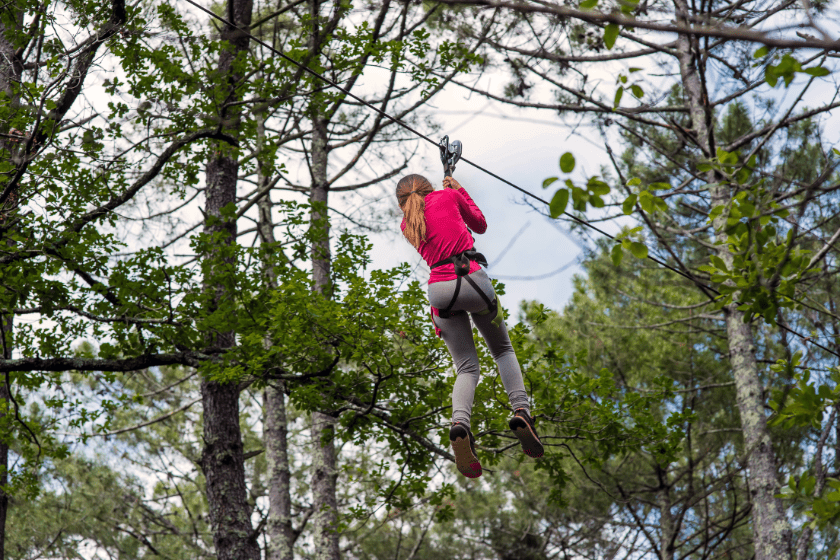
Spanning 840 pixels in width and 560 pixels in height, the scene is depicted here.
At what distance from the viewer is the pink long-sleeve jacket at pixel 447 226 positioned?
409 centimetres

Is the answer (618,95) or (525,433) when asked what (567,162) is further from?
(525,433)

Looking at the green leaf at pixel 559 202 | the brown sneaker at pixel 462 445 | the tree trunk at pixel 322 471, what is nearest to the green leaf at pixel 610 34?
the green leaf at pixel 559 202

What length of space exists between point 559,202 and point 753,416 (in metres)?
6.25

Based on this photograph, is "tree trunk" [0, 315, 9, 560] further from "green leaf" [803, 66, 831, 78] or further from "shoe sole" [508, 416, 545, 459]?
"green leaf" [803, 66, 831, 78]

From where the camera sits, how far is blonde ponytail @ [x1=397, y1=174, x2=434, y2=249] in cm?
415

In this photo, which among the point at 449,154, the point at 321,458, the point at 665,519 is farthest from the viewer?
the point at 665,519

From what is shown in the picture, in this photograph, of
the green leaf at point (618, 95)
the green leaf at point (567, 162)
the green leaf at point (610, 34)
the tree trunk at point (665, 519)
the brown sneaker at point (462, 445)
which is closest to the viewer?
the green leaf at point (610, 34)

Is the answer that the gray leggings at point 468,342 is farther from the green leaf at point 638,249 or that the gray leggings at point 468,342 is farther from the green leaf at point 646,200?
the green leaf at point 646,200

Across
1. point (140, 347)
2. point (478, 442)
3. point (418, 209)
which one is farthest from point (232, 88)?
point (478, 442)

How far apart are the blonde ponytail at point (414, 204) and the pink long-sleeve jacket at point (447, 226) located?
0.04 m

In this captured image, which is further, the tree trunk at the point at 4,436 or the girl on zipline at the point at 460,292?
the tree trunk at the point at 4,436

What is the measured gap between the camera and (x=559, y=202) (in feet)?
7.60

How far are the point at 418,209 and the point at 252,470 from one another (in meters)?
11.2

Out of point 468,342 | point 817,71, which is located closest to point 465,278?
point 468,342
